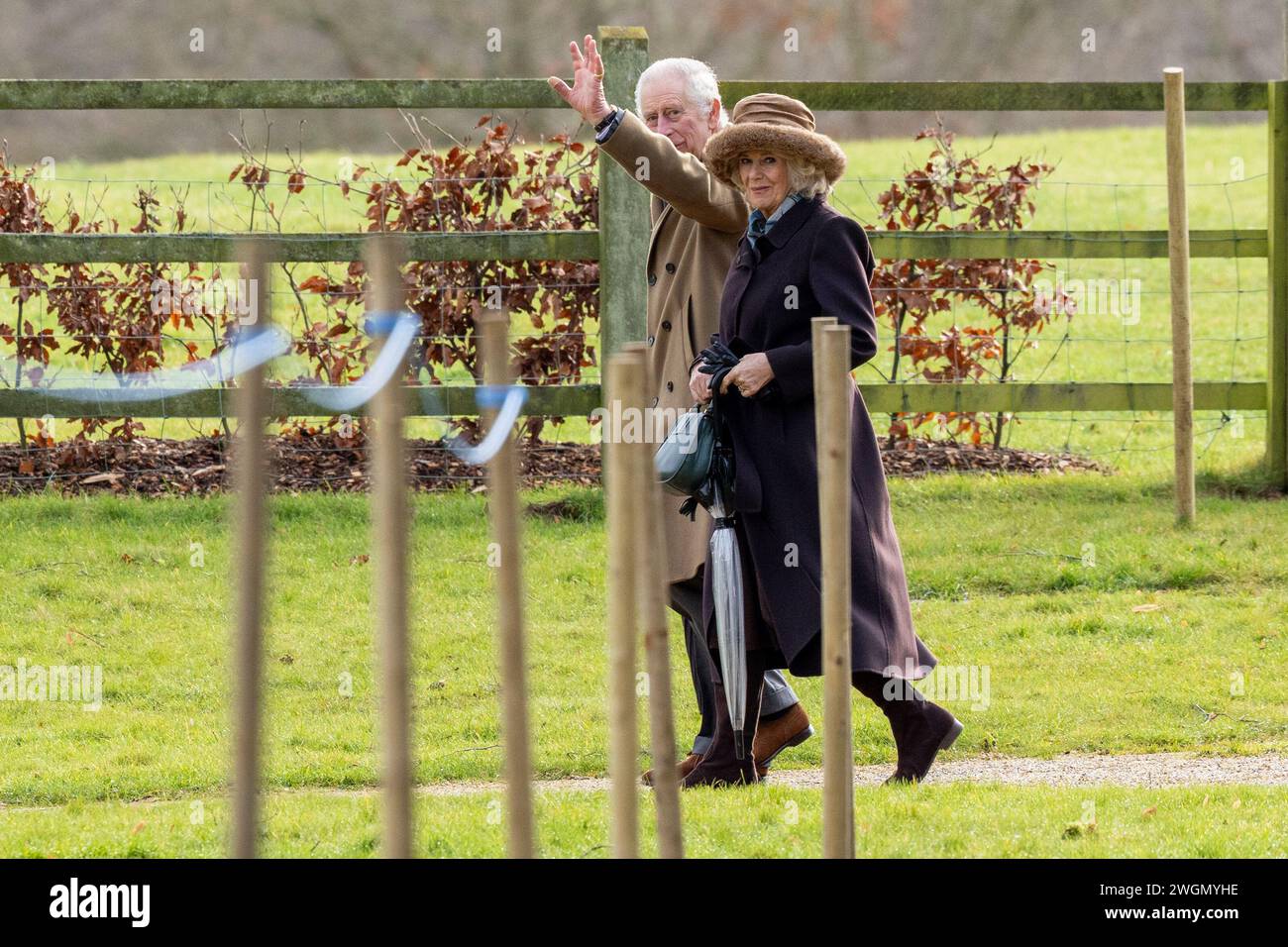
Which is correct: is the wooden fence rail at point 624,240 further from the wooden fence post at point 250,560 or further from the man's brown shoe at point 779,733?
the wooden fence post at point 250,560

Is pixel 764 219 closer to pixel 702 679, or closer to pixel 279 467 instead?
pixel 702 679

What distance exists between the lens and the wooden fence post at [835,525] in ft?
8.52

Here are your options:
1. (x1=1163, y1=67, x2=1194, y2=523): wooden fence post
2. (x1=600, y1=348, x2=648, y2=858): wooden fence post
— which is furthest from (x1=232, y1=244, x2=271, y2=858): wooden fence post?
(x1=1163, y1=67, x2=1194, y2=523): wooden fence post

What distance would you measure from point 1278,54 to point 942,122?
12507 millimetres

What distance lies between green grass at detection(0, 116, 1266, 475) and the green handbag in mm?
3630

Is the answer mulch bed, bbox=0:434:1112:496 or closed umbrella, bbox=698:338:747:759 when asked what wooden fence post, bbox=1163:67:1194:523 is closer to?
mulch bed, bbox=0:434:1112:496

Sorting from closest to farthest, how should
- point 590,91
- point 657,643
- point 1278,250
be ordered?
point 657,643
point 590,91
point 1278,250

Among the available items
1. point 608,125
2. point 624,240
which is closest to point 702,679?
point 608,125

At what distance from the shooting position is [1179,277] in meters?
6.79

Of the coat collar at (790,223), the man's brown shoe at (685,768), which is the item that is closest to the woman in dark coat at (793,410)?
the coat collar at (790,223)

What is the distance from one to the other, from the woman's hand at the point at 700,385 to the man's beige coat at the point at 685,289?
243 millimetres

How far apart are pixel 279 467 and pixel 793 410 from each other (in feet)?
13.2

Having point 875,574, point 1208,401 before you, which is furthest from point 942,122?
point 875,574

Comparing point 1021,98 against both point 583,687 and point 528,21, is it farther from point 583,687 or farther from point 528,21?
point 528,21
